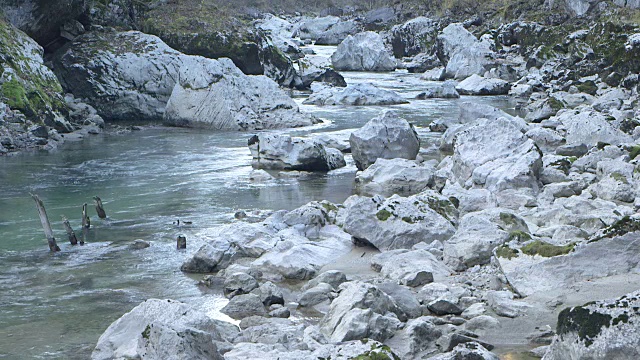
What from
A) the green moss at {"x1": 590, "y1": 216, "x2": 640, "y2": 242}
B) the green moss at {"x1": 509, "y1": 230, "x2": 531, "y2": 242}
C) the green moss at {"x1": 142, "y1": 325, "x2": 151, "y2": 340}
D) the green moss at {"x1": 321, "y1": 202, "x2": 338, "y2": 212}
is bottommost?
the green moss at {"x1": 321, "y1": 202, "x2": 338, "y2": 212}

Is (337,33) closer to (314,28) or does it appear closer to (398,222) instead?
(314,28)

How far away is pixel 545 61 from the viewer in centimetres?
3888

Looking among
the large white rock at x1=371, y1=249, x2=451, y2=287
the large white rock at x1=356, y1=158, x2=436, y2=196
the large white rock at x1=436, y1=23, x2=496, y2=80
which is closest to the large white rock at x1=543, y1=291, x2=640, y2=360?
the large white rock at x1=371, y1=249, x2=451, y2=287

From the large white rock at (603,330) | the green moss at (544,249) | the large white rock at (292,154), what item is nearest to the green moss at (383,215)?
the green moss at (544,249)

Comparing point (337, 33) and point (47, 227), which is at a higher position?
point (337, 33)

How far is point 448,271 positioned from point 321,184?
8.13 meters

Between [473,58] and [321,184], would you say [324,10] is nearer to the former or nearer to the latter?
[473,58]

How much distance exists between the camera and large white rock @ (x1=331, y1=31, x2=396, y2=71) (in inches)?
1842

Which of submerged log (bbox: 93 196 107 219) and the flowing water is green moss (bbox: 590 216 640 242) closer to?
the flowing water

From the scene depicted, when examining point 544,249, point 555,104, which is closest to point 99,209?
point 544,249

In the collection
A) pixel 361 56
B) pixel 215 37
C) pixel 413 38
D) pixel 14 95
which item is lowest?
pixel 361 56

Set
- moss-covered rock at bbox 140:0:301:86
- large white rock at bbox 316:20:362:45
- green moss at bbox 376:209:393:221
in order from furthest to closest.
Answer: large white rock at bbox 316:20:362:45
moss-covered rock at bbox 140:0:301:86
green moss at bbox 376:209:393:221

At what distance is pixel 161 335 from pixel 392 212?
5404 millimetres

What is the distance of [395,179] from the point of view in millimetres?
16453
